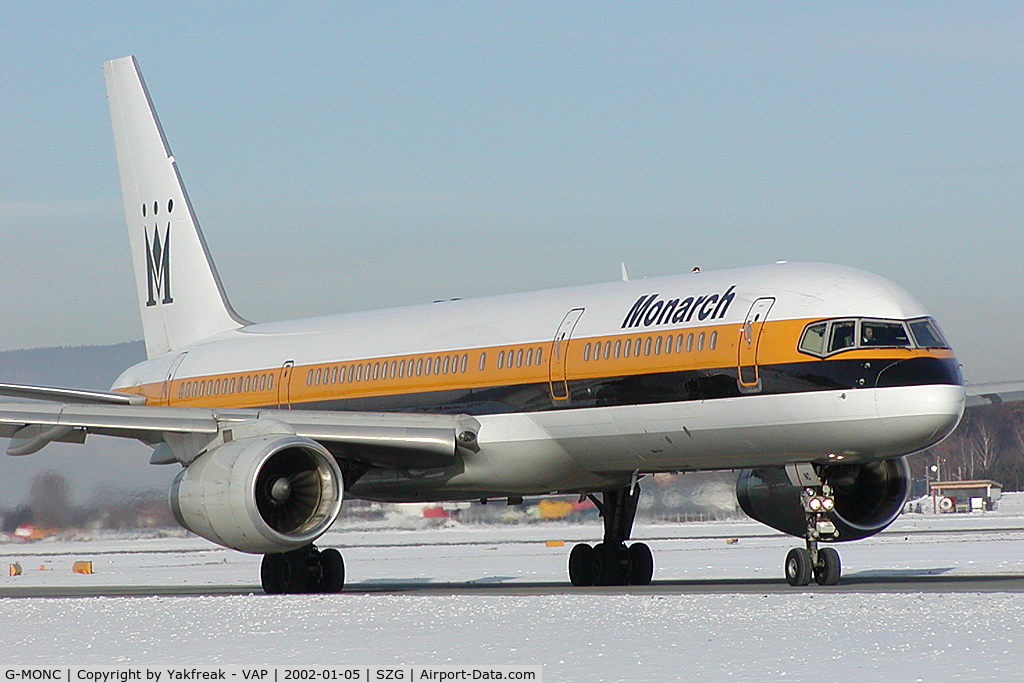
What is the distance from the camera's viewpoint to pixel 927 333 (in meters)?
19.4

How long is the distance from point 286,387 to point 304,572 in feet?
14.3

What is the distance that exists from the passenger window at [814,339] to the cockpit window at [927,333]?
3.69 feet

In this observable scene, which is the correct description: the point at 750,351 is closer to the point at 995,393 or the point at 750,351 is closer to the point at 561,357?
the point at 561,357

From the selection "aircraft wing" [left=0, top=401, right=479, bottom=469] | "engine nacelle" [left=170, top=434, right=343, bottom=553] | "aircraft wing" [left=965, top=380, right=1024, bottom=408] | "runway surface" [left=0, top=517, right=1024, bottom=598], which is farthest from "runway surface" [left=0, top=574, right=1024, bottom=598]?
"aircraft wing" [left=965, top=380, right=1024, bottom=408]

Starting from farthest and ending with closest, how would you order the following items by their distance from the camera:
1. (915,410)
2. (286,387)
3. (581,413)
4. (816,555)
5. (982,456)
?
(982,456)
(286,387)
(581,413)
(816,555)
(915,410)

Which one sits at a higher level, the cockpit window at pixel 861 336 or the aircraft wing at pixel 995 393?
the cockpit window at pixel 861 336

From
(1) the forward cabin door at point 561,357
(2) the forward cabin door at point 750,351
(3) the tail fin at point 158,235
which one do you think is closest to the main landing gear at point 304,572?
(1) the forward cabin door at point 561,357

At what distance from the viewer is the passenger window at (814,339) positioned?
19203 mm

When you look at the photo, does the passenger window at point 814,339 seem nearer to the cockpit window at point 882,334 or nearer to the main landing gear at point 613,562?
the cockpit window at point 882,334

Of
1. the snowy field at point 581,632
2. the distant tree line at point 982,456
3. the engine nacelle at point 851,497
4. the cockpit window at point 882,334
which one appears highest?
the distant tree line at point 982,456

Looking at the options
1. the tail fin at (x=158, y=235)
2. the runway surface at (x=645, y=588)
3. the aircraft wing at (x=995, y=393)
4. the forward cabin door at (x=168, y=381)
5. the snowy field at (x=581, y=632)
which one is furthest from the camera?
the tail fin at (x=158, y=235)

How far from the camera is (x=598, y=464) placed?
22.0 meters

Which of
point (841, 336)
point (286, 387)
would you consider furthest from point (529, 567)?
point (841, 336)

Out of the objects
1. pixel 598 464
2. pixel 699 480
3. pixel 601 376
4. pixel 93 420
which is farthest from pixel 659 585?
pixel 699 480
